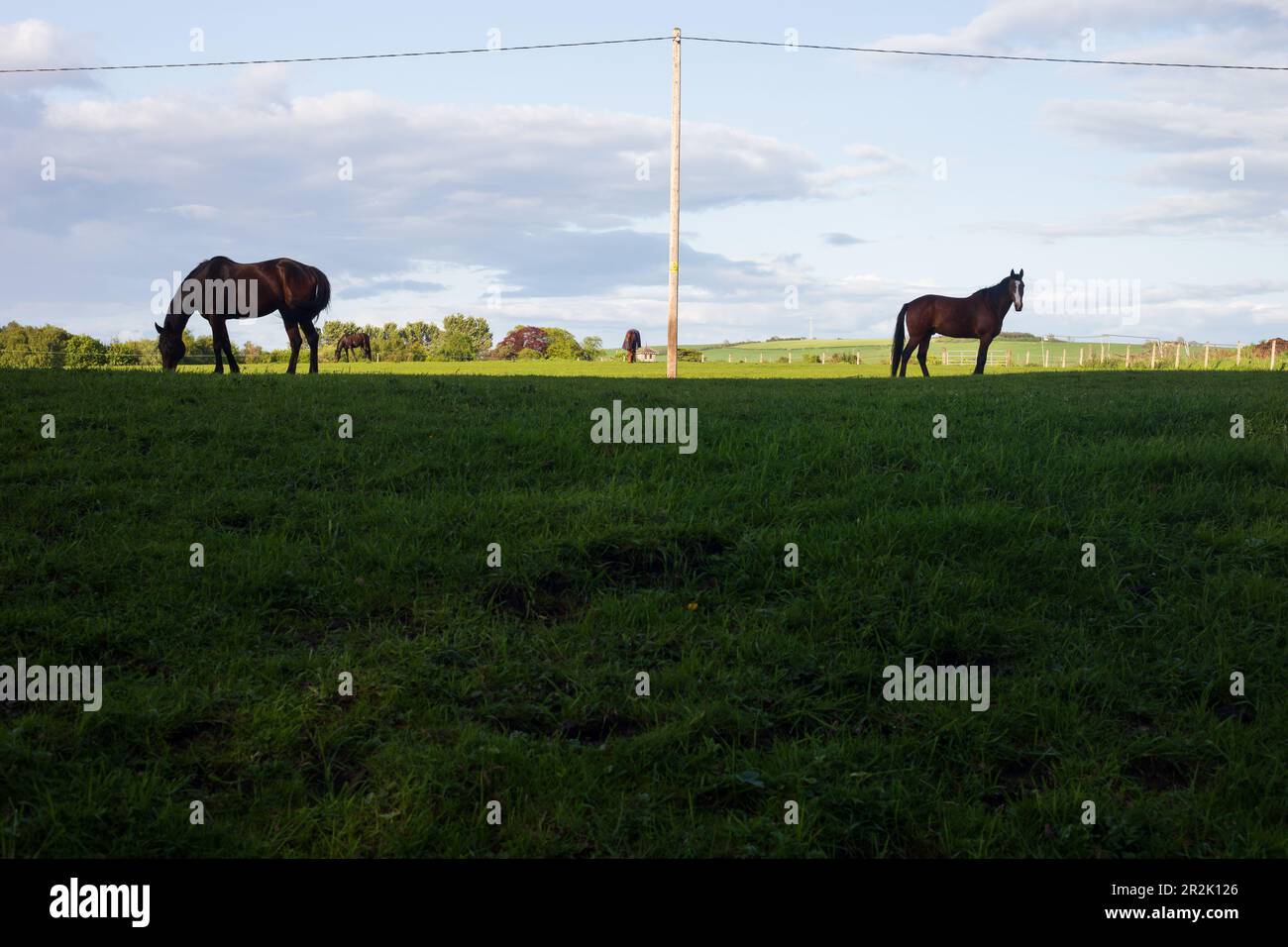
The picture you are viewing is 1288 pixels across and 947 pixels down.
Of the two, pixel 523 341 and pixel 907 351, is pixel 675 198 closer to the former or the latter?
pixel 907 351

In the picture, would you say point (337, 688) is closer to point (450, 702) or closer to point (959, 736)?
point (450, 702)

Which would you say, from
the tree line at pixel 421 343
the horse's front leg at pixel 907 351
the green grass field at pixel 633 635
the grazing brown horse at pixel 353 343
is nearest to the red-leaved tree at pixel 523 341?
the tree line at pixel 421 343

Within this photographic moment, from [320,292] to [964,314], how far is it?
1612 centimetres

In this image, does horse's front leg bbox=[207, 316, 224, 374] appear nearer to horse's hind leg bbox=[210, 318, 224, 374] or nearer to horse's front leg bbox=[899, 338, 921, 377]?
horse's hind leg bbox=[210, 318, 224, 374]

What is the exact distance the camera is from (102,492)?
843 cm

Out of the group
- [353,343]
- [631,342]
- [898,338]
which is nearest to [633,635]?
[898,338]

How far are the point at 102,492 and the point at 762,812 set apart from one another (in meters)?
6.69

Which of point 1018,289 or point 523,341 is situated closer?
point 1018,289

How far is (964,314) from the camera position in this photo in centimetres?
2545

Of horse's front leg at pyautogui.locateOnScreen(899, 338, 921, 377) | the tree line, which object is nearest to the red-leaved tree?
the tree line

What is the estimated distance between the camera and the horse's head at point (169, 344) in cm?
2120

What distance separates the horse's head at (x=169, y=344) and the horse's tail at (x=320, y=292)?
10.4 feet

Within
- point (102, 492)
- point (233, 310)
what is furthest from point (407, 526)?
point (233, 310)

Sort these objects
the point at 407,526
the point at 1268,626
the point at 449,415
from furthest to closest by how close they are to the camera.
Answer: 1. the point at 449,415
2. the point at 407,526
3. the point at 1268,626
